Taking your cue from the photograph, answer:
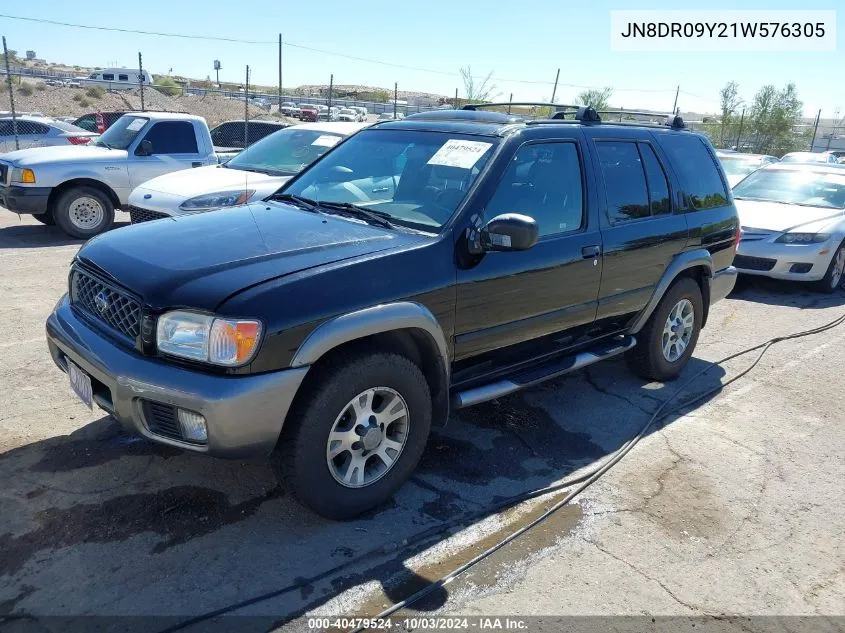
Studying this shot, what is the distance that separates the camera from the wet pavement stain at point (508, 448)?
155 inches

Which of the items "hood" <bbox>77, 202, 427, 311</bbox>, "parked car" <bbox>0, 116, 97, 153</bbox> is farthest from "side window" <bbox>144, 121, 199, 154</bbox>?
"hood" <bbox>77, 202, 427, 311</bbox>

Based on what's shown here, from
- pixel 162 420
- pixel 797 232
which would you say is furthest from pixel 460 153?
pixel 797 232

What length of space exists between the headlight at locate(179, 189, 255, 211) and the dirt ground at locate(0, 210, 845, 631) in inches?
108

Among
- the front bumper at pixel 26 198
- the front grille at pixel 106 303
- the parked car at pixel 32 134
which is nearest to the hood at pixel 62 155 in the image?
the front bumper at pixel 26 198

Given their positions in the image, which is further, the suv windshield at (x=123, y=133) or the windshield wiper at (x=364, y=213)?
the suv windshield at (x=123, y=133)

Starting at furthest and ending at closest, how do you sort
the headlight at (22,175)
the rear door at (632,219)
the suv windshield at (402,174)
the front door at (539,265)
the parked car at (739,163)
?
1. the parked car at (739,163)
2. the headlight at (22,175)
3. the rear door at (632,219)
4. the suv windshield at (402,174)
5. the front door at (539,265)

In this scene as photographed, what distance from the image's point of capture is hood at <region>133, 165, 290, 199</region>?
756 cm

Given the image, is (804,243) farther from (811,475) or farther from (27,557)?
(27,557)

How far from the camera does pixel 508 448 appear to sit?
4219mm

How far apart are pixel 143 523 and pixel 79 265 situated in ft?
4.49

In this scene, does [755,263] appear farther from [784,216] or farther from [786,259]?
[784,216]

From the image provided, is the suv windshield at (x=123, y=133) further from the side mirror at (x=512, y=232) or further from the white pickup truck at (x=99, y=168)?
the side mirror at (x=512, y=232)

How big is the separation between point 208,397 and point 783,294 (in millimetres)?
8306

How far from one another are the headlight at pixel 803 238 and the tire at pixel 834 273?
0.32 m
